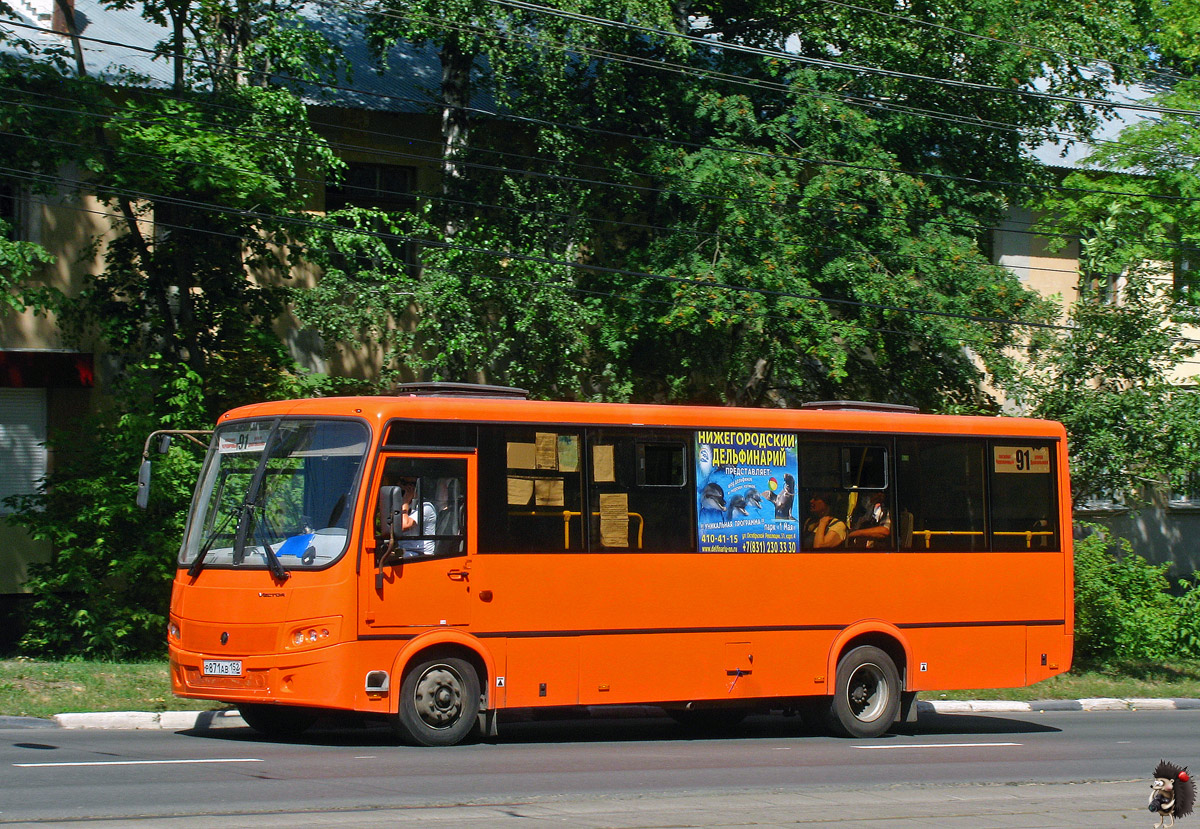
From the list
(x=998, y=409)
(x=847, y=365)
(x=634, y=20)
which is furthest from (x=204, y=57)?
(x=998, y=409)

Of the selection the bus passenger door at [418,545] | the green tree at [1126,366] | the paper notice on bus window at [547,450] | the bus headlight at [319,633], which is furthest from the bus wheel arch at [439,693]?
the green tree at [1126,366]

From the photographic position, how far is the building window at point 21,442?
21.6 meters

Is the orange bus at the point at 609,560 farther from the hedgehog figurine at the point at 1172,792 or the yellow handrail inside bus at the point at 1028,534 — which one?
the hedgehog figurine at the point at 1172,792

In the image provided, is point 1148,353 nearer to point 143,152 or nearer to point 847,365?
point 847,365

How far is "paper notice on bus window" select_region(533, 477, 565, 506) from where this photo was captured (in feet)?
41.4

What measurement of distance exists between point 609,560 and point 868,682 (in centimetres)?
354

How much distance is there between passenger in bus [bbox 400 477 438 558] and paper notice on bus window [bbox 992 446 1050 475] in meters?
6.87

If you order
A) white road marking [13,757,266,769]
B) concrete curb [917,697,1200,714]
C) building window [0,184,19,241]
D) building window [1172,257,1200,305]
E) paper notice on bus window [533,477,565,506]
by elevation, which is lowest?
concrete curb [917,697,1200,714]

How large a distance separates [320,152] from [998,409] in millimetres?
11975

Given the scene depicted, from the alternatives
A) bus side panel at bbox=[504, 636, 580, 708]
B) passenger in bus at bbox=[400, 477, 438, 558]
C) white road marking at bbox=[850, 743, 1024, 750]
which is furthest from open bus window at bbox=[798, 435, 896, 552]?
→ passenger in bus at bbox=[400, 477, 438, 558]

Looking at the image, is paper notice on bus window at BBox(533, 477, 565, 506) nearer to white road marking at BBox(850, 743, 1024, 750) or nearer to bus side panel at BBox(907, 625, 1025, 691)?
white road marking at BBox(850, 743, 1024, 750)

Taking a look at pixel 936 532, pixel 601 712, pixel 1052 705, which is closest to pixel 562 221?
pixel 601 712

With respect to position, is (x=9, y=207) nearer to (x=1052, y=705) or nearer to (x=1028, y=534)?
(x=1028, y=534)

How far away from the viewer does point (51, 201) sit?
21422 millimetres
